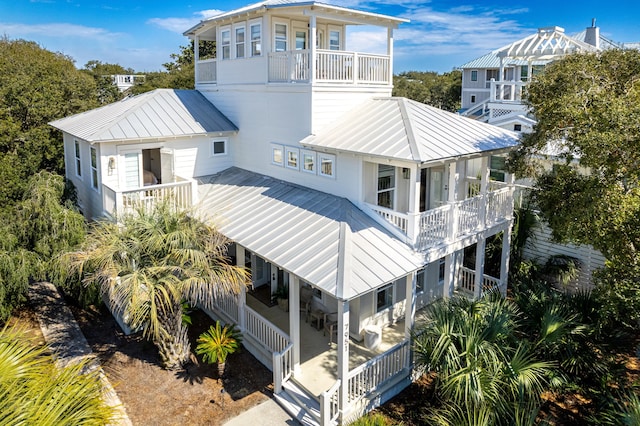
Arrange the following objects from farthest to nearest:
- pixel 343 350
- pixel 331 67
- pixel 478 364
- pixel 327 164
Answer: pixel 331 67 < pixel 327 164 < pixel 343 350 < pixel 478 364

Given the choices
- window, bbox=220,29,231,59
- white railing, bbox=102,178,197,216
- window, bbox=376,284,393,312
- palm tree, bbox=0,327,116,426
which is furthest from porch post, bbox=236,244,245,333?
window, bbox=220,29,231,59

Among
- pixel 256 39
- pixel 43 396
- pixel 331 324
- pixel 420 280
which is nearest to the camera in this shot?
pixel 43 396

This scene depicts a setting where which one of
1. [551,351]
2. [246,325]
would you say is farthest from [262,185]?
[551,351]

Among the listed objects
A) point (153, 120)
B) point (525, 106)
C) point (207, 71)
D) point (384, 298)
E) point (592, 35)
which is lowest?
point (384, 298)

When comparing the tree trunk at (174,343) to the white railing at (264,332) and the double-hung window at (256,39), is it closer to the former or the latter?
the white railing at (264,332)

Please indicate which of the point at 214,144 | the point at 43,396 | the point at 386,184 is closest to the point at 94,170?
the point at 214,144

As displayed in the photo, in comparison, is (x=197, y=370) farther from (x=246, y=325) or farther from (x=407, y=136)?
(x=407, y=136)

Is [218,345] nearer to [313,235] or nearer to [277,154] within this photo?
[313,235]
